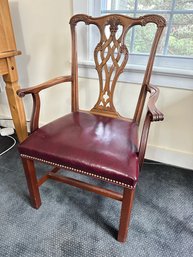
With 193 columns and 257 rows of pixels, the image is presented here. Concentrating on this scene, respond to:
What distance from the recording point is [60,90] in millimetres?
1447

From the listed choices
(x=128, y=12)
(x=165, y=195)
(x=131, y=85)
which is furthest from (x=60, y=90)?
(x=165, y=195)

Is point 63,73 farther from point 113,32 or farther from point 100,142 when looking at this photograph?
point 100,142

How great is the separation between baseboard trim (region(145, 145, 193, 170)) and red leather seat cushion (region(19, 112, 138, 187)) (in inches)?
18.9

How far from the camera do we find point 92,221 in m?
1.00

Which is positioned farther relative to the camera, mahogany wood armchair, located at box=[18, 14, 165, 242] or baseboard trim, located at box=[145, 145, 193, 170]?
baseboard trim, located at box=[145, 145, 193, 170]

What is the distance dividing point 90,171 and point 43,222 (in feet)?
1.52

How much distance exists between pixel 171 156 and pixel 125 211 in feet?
2.35

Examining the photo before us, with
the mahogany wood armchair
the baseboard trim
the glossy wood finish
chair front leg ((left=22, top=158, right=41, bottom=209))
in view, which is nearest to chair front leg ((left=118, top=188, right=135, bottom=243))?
the mahogany wood armchair

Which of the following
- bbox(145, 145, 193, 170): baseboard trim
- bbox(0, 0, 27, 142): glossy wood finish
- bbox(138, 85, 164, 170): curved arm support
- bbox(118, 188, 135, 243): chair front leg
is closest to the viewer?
bbox(138, 85, 164, 170): curved arm support

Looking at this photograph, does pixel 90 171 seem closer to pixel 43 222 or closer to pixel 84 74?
pixel 43 222

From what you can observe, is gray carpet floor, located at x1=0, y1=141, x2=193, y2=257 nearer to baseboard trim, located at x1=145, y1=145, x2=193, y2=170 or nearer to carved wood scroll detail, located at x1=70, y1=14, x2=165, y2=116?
baseboard trim, located at x1=145, y1=145, x2=193, y2=170

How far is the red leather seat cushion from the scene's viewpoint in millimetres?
729

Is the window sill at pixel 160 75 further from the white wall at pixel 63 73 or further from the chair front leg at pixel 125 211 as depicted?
the chair front leg at pixel 125 211

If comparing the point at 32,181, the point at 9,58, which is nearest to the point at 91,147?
the point at 32,181
